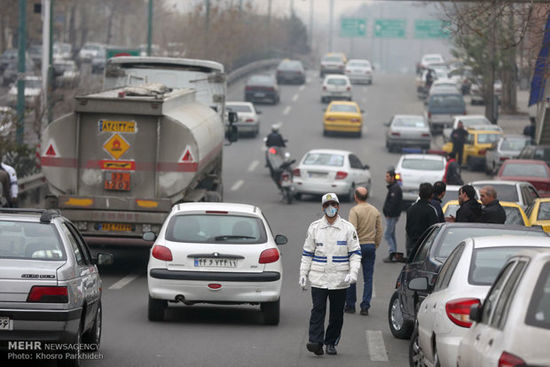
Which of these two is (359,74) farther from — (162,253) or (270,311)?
(162,253)

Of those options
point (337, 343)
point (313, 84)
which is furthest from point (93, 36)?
point (337, 343)

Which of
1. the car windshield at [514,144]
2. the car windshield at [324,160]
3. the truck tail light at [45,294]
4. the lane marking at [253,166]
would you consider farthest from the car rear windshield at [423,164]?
the truck tail light at [45,294]

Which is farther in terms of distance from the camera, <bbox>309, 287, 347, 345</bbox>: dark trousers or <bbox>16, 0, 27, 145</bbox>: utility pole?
<bbox>16, 0, 27, 145</bbox>: utility pole

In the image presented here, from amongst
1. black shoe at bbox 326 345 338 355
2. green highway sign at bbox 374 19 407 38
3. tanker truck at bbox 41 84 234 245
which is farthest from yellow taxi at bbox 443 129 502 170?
green highway sign at bbox 374 19 407 38

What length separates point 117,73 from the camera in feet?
84.1

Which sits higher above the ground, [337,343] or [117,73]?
[117,73]

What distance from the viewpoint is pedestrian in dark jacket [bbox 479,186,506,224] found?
1590cm

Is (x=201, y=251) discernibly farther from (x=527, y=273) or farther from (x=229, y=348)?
(x=527, y=273)

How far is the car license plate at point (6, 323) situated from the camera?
369 inches

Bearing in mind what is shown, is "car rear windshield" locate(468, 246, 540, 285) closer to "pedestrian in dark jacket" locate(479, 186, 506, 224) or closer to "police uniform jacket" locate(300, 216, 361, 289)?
"police uniform jacket" locate(300, 216, 361, 289)

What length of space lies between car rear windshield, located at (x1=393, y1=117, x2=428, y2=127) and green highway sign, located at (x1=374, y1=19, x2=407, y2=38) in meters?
75.2

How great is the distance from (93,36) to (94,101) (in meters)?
107

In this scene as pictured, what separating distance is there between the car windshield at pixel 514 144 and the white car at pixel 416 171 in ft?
20.5

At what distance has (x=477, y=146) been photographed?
143 ft
